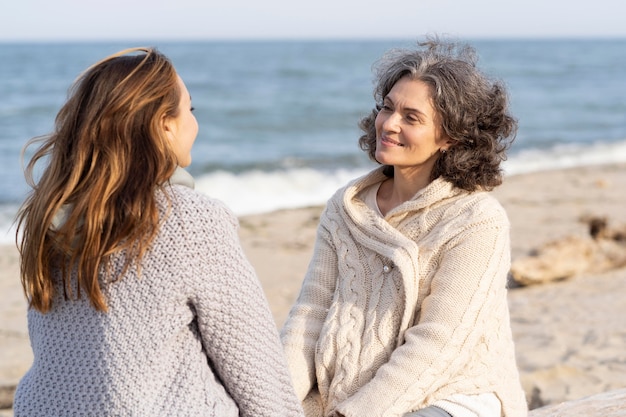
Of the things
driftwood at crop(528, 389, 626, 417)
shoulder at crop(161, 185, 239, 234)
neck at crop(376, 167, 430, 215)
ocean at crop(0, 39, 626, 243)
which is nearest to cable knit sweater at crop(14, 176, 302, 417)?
shoulder at crop(161, 185, 239, 234)

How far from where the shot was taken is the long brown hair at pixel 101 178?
1905 millimetres

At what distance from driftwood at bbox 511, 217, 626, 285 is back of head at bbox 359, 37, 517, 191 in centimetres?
388

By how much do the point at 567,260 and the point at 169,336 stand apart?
517cm

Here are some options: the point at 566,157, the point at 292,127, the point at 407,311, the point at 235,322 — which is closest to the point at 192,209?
the point at 235,322

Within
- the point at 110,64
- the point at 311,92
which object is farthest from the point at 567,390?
the point at 311,92

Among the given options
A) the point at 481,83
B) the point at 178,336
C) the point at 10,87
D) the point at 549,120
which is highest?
the point at 481,83

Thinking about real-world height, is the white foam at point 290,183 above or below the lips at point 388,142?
A: below

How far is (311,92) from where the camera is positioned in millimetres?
28547

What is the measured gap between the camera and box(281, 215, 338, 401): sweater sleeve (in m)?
2.87

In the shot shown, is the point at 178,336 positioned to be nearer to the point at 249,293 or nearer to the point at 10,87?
the point at 249,293

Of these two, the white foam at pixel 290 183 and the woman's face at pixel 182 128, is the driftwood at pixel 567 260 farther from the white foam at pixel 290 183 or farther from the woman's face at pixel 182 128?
the woman's face at pixel 182 128

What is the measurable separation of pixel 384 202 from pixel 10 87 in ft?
91.9

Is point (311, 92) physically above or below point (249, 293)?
below

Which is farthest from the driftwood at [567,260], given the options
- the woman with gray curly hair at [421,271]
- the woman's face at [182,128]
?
the woman's face at [182,128]
